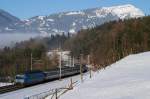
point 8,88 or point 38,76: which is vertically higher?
point 38,76

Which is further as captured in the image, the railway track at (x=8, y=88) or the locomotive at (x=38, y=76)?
the locomotive at (x=38, y=76)

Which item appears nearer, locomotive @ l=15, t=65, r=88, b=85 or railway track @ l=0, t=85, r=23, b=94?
railway track @ l=0, t=85, r=23, b=94

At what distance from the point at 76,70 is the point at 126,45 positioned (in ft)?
114

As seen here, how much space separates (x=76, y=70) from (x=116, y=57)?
1648cm

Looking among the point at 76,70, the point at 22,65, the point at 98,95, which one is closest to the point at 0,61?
the point at 22,65

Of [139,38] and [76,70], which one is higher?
[139,38]

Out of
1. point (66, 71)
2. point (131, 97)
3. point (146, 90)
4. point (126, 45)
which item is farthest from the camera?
point (126, 45)

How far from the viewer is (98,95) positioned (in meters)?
30.7

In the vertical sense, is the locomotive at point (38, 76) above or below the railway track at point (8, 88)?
above

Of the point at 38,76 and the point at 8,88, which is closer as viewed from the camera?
the point at 8,88

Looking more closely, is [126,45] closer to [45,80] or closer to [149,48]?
[149,48]

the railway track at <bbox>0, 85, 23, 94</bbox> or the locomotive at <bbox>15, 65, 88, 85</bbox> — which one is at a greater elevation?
the locomotive at <bbox>15, 65, 88, 85</bbox>

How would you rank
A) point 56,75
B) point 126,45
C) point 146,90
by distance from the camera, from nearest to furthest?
point 146,90, point 56,75, point 126,45

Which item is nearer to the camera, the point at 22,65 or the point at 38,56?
the point at 22,65
